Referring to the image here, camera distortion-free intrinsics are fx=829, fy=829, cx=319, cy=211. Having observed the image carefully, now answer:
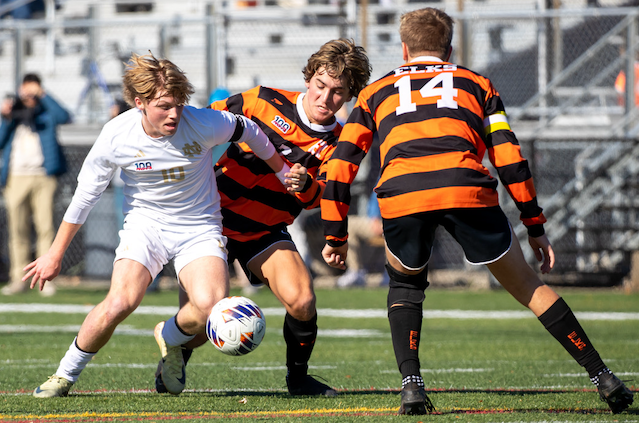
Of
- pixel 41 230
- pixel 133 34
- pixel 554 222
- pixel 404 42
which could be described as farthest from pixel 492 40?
pixel 404 42

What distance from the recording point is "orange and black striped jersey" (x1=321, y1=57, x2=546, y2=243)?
3648 mm

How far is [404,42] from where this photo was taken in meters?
3.98

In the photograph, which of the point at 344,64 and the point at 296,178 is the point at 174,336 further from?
the point at 344,64

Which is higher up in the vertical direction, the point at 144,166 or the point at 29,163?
the point at 144,166

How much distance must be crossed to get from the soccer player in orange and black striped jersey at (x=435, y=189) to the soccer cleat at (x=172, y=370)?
106 cm

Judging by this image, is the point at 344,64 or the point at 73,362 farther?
the point at 344,64

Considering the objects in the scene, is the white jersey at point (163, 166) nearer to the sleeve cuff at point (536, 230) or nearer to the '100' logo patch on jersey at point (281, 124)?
the '100' logo patch on jersey at point (281, 124)

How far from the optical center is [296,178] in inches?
168

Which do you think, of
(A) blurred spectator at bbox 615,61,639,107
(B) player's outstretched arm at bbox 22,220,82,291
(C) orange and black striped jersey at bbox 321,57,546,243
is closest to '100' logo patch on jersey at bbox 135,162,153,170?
(B) player's outstretched arm at bbox 22,220,82,291

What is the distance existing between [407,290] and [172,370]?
134 centimetres

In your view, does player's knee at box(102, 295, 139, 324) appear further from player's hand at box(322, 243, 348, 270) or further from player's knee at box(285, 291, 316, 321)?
player's hand at box(322, 243, 348, 270)

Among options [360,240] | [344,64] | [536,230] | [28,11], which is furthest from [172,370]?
[28,11]

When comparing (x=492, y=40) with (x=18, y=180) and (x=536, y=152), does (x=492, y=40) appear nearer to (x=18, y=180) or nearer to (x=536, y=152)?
(x=536, y=152)

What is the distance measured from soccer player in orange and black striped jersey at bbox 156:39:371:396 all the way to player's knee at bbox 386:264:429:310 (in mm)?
657
